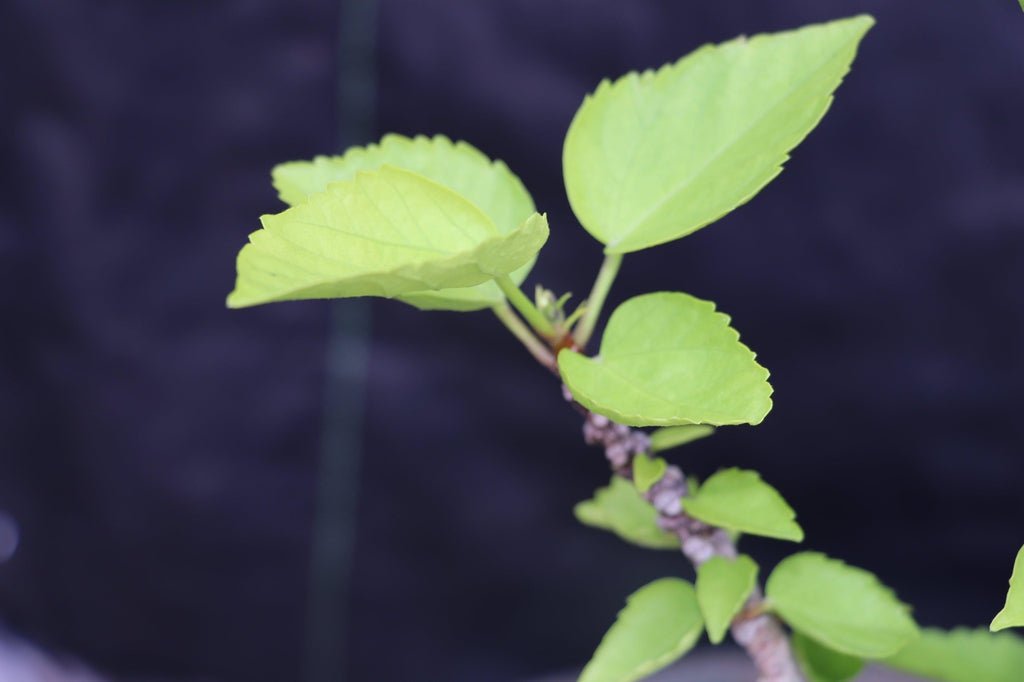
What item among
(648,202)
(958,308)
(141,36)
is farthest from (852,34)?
(141,36)

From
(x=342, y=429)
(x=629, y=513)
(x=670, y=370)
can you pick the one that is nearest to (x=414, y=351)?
(x=342, y=429)

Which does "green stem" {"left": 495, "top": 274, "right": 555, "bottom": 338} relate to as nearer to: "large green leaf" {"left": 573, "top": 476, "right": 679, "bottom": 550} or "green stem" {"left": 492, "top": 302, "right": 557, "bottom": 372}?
"green stem" {"left": 492, "top": 302, "right": 557, "bottom": 372}

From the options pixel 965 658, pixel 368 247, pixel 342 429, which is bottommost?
pixel 965 658

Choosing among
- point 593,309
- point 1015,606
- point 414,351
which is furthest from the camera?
point 414,351

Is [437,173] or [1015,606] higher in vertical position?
[437,173]

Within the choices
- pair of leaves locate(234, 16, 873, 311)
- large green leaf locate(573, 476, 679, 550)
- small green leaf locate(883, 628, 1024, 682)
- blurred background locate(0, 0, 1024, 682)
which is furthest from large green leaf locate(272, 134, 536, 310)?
blurred background locate(0, 0, 1024, 682)

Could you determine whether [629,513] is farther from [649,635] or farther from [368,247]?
[368,247]
